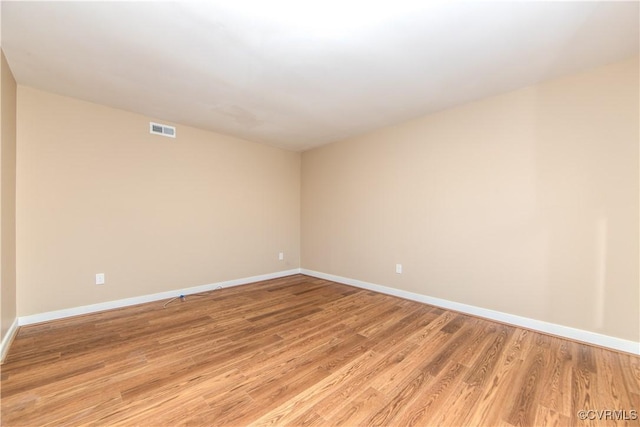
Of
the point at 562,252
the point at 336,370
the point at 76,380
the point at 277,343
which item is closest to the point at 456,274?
the point at 562,252

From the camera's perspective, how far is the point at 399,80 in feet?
8.03

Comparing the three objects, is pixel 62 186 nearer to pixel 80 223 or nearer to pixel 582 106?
pixel 80 223

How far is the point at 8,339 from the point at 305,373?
98.2 inches

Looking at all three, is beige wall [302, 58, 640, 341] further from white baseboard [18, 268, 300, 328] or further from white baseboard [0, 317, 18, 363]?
white baseboard [0, 317, 18, 363]

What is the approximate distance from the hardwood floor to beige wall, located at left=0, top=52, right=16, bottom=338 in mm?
353

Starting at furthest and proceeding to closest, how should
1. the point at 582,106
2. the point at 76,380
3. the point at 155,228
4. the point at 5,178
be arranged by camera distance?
the point at 155,228
the point at 582,106
the point at 5,178
the point at 76,380

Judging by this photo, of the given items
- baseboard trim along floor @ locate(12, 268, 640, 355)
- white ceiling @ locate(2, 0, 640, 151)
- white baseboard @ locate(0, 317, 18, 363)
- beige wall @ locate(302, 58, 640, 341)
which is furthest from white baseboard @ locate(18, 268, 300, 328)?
white ceiling @ locate(2, 0, 640, 151)

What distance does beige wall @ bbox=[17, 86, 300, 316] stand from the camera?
2623mm

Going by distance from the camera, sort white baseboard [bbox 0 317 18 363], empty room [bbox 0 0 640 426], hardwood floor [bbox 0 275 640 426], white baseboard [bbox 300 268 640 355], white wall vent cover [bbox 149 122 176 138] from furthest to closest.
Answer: white wall vent cover [bbox 149 122 176 138] → white baseboard [bbox 300 268 640 355] → white baseboard [bbox 0 317 18 363] → empty room [bbox 0 0 640 426] → hardwood floor [bbox 0 275 640 426]

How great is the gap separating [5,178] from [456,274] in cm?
438

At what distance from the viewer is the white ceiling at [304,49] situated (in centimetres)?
163

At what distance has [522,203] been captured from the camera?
2611mm

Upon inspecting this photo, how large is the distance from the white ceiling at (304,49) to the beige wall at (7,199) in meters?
0.24

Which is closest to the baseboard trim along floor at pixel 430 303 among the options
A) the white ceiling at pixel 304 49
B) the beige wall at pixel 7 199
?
the beige wall at pixel 7 199
